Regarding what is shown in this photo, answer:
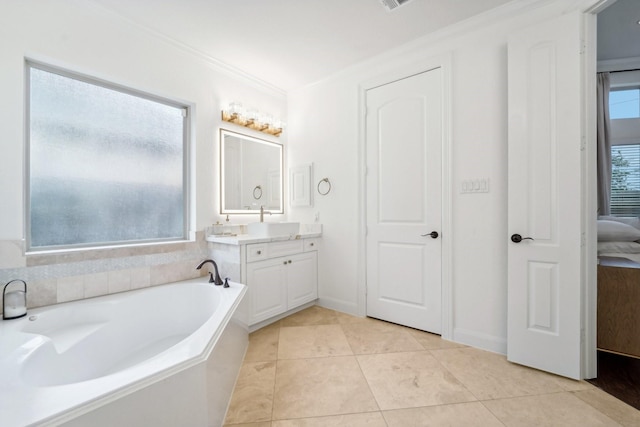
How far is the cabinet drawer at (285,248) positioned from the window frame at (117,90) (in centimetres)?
80

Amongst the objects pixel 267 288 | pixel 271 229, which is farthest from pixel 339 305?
pixel 271 229

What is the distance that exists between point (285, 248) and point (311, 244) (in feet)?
1.34

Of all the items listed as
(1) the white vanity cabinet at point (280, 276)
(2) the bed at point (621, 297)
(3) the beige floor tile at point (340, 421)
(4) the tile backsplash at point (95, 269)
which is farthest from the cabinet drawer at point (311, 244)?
(2) the bed at point (621, 297)

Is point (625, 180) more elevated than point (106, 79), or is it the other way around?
point (106, 79)

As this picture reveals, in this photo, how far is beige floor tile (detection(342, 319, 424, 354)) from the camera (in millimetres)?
2150

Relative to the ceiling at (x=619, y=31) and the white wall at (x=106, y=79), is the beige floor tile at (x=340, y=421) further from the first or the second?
the ceiling at (x=619, y=31)

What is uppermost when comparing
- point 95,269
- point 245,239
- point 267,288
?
point 245,239

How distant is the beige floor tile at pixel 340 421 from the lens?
137 cm

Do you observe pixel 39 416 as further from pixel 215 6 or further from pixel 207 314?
pixel 215 6

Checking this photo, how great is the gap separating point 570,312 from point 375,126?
208cm

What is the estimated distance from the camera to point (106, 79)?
206 centimetres

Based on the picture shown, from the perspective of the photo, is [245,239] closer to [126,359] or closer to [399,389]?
[126,359]

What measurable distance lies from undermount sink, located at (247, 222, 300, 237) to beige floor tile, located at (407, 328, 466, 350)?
4.92 ft

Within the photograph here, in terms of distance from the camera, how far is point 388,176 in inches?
104
